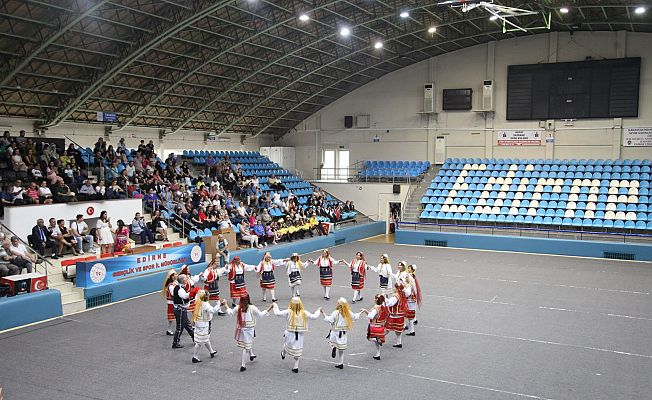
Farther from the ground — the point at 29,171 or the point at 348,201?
the point at 29,171

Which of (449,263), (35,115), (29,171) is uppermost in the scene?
(35,115)

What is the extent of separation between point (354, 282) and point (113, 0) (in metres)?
12.6

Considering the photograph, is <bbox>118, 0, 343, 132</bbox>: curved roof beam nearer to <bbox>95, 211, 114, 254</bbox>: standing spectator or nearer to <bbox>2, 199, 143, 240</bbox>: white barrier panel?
<bbox>2, 199, 143, 240</bbox>: white barrier panel

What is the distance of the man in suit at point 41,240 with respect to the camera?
54.3 ft

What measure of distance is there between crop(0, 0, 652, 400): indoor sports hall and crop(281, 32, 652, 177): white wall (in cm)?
13

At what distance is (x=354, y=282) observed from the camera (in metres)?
Result: 16.0

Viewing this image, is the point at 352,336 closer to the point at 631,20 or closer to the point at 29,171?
the point at 29,171

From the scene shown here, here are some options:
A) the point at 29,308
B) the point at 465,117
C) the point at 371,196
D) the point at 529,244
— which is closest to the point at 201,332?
the point at 29,308

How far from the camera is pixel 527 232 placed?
26000 mm

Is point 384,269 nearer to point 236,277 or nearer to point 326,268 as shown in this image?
point 326,268

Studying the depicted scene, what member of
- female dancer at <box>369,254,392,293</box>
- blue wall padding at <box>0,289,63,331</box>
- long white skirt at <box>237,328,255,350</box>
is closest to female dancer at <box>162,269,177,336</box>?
long white skirt at <box>237,328,255,350</box>

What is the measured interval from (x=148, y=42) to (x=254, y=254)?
29.9 feet

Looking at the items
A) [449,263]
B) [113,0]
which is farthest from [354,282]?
[113,0]

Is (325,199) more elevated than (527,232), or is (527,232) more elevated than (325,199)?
(325,199)
